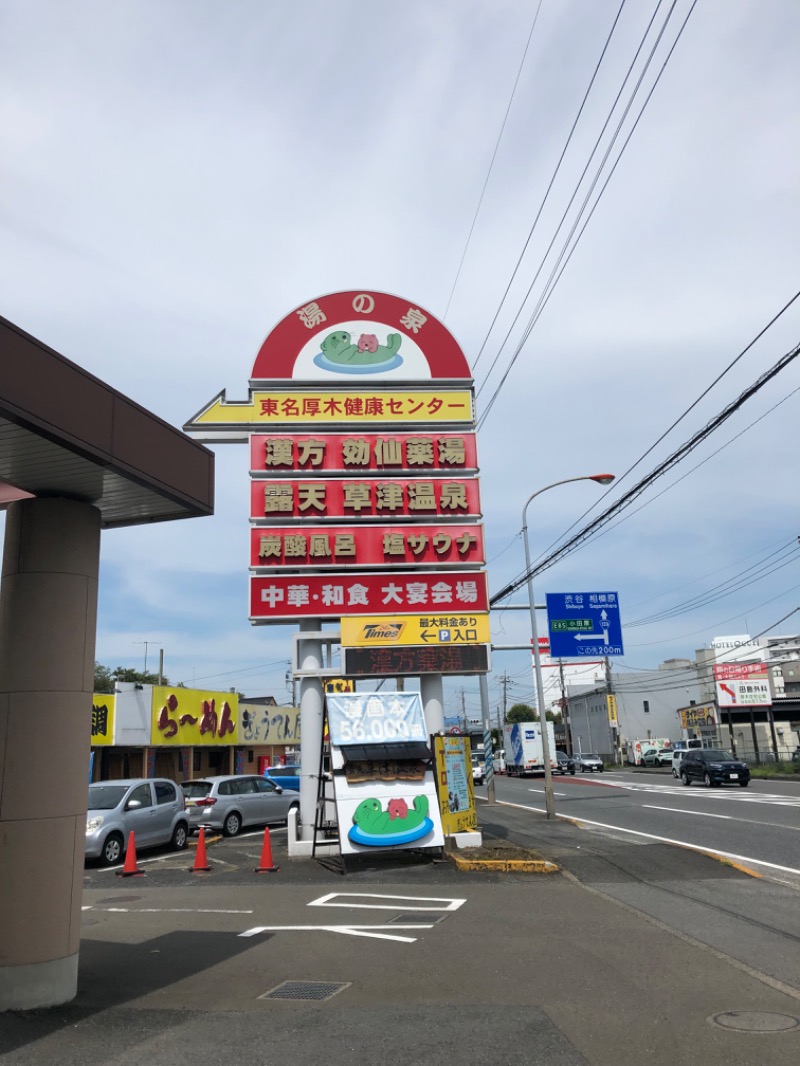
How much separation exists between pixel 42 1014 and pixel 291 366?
42.8ft

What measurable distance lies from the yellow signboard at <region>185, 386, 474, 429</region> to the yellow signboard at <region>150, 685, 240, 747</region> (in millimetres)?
20198

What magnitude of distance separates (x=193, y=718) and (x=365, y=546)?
23.9m

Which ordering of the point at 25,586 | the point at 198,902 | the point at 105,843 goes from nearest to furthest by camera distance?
the point at 25,586
the point at 198,902
the point at 105,843

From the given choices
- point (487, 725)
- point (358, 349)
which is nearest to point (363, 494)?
point (358, 349)

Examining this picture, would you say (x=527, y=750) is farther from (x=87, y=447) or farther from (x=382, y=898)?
(x=87, y=447)

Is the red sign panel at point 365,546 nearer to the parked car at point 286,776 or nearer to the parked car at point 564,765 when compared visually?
the parked car at point 286,776

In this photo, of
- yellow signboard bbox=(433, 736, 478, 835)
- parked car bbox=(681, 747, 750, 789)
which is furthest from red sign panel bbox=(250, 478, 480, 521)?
parked car bbox=(681, 747, 750, 789)

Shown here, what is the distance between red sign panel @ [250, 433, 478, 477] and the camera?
1675 centimetres

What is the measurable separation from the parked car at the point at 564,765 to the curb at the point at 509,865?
4531cm

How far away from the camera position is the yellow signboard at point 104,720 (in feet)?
106

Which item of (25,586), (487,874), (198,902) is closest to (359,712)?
(487,874)

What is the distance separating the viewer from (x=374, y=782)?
14453 mm

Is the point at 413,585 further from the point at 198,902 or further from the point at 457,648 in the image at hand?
the point at 198,902

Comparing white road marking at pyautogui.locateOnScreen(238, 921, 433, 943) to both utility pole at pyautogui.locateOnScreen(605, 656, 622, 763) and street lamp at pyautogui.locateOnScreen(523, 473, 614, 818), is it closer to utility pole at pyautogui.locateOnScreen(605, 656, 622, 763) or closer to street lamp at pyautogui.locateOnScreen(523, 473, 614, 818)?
street lamp at pyautogui.locateOnScreen(523, 473, 614, 818)
